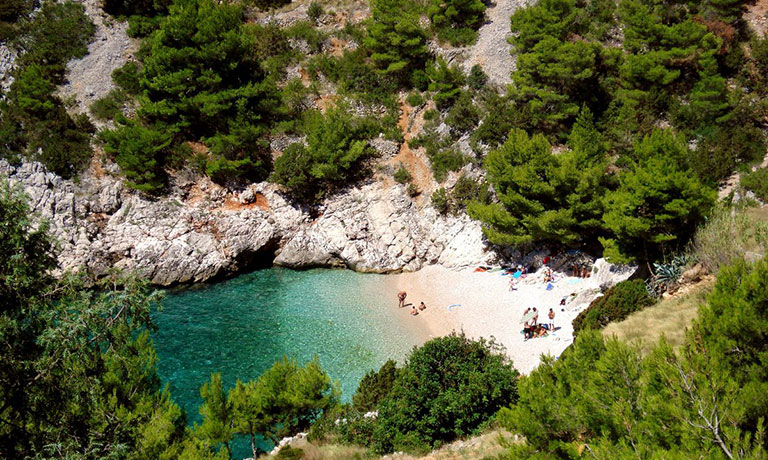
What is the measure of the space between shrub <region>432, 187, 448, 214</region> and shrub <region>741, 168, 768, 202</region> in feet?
47.0

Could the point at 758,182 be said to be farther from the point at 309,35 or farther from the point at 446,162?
the point at 309,35

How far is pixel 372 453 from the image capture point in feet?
45.0

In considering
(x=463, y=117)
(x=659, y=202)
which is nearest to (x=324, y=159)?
(x=463, y=117)

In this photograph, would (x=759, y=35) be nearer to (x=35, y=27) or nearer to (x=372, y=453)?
(x=372, y=453)

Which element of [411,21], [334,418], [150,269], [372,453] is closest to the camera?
[372,453]

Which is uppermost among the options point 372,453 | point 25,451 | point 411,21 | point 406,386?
point 411,21

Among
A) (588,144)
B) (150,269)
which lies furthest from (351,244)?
(588,144)

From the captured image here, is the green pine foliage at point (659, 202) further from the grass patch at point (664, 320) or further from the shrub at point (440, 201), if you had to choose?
the shrub at point (440, 201)

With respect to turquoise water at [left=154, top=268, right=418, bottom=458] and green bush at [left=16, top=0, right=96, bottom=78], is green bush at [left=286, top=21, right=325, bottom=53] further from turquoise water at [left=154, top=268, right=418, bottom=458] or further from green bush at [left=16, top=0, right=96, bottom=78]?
turquoise water at [left=154, top=268, right=418, bottom=458]

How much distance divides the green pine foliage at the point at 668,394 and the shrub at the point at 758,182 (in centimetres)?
1825

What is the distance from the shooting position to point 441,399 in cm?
1381

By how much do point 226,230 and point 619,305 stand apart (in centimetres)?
2073

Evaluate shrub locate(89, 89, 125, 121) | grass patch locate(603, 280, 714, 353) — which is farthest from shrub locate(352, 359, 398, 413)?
shrub locate(89, 89, 125, 121)

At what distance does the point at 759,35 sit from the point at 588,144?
14.0 meters
